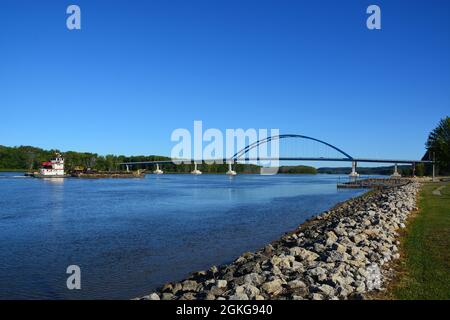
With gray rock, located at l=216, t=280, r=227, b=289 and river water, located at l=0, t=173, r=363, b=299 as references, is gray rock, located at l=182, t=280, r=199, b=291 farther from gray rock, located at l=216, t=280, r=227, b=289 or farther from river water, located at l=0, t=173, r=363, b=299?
river water, located at l=0, t=173, r=363, b=299

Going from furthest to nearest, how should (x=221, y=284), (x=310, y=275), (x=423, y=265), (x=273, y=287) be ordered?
(x=423, y=265), (x=221, y=284), (x=310, y=275), (x=273, y=287)

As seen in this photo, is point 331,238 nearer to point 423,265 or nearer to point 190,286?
point 423,265

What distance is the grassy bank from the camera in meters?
8.18

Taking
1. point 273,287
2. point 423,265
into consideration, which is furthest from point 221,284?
point 423,265

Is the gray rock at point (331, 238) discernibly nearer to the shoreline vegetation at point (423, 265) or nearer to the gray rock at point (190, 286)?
the shoreline vegetation at point (423, 265)

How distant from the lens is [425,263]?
1033 centimetres

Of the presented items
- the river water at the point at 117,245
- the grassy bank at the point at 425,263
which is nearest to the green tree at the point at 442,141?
the river water at the point at 117,245

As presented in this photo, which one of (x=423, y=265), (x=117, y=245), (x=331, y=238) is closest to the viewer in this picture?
(x=423, y=265)

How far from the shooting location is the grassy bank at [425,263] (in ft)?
26.8

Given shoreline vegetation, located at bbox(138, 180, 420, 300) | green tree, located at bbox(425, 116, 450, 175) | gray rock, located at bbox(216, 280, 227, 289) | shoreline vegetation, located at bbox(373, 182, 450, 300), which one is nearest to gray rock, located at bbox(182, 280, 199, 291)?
shoreline vegetation, located at bbox(138, 180, 420, 300)

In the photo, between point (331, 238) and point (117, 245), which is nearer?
point (331, 238)

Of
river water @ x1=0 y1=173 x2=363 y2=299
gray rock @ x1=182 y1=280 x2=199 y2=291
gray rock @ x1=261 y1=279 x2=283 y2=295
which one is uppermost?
gray rock @ x1=261 y1=279 x2=283 y2=295
